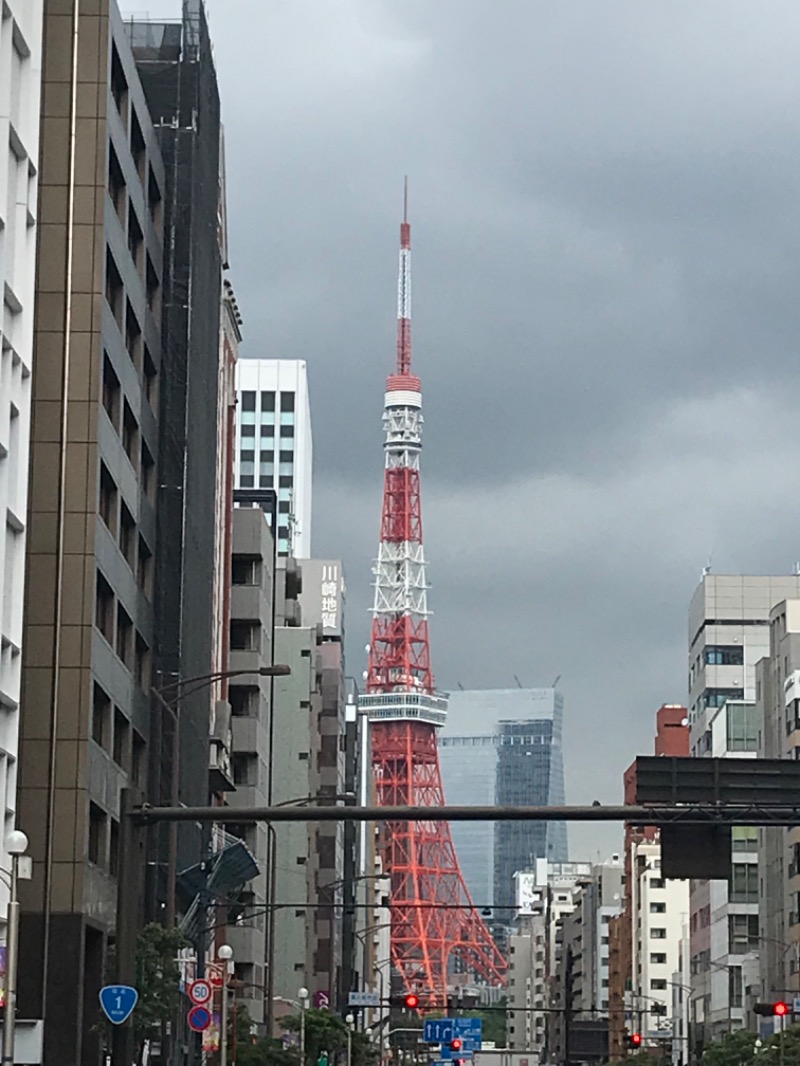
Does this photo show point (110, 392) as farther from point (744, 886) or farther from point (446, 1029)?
point (744, 886)

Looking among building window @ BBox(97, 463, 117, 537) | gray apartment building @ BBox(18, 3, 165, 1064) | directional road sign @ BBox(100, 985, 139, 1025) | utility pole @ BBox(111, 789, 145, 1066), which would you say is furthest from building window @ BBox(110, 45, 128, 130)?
directional road sign @ BBox(100, 985, 139, 1025)

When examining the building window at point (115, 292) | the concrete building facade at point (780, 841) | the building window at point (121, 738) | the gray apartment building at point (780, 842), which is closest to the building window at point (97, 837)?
the building window at point (121, 738)

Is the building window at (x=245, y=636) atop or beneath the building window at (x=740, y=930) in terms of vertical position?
atop

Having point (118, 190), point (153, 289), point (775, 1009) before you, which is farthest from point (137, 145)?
point (775, 1009)

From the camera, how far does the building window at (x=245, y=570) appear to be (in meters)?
121

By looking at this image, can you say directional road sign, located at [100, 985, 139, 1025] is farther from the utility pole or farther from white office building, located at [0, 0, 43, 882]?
white office building, located at [0, 0, 43, 882]

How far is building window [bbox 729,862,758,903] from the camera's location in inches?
6181

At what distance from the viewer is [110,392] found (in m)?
72.6

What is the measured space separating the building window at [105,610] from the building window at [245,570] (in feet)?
159

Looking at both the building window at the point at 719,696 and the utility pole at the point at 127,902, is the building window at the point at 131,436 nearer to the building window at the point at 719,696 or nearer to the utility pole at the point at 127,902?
the utility pole at the point at 127,902

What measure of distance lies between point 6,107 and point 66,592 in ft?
44.5

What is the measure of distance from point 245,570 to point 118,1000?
82.0 meters

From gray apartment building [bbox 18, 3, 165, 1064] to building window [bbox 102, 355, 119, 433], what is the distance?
0.22 ft

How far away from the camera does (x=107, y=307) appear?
231ft
